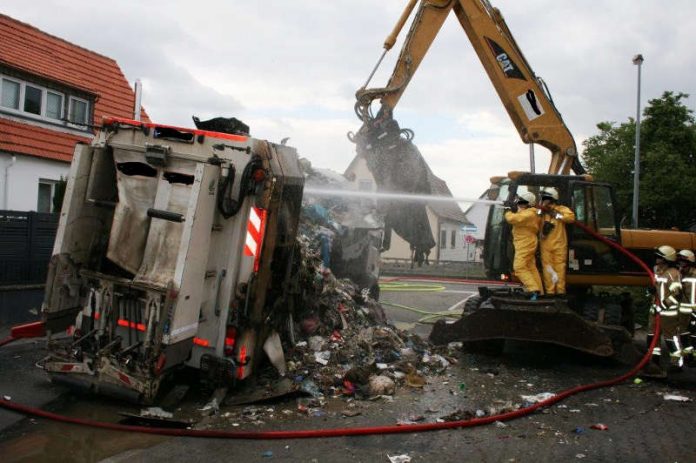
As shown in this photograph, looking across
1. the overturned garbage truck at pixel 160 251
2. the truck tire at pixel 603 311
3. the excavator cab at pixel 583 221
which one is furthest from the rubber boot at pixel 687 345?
the overturned garbage truck at pixel 160 251

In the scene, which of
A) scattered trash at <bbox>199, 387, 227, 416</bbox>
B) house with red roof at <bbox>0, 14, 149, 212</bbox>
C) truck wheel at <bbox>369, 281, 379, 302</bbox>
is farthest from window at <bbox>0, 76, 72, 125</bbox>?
scattered trash at <bbox>199, 387, 227, 416</bbox>

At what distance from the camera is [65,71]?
45.4ft

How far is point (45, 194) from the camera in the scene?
12.5m

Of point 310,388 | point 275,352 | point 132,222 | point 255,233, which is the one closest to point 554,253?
point 310,388

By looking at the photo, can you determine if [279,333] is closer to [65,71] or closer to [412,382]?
[412,382]

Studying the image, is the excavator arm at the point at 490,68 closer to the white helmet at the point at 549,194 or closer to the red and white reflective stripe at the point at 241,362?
the white helmet at the point at 549,194

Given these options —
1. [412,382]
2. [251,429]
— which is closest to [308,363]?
[412,382]

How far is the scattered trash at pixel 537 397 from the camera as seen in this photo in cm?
565

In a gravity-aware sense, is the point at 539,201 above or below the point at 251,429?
above

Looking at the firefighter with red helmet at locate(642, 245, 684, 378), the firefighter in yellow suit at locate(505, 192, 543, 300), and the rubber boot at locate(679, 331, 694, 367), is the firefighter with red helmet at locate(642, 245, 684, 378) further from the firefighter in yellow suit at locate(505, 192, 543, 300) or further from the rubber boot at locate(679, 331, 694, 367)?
the firefighter in yellow suit at locate(505, 192, 543, 300)

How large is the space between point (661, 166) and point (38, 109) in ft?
61.1

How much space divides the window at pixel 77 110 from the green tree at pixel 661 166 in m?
15.8

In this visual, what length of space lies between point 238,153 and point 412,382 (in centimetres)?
293

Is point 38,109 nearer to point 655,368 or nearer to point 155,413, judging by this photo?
point 155,413
